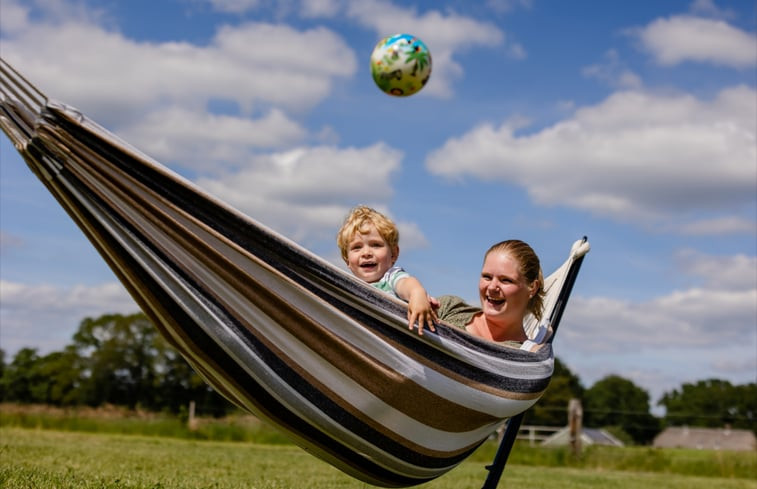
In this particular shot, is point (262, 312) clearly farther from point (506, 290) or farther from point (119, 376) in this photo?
point (119, 376)

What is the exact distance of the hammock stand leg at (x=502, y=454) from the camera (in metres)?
3.45

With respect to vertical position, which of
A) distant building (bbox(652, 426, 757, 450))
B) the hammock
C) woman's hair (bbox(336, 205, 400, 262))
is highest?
woman's hair (bbox(336, 205, 400, 262))

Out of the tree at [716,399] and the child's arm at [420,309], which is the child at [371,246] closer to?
the child's arm at [420,309]

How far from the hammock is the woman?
346mm

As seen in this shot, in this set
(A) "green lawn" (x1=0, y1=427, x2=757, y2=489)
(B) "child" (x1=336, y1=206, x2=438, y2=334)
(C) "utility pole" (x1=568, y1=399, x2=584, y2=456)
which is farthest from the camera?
(C) "utility pole" (x1=568, y1=399, x2=584, y2=456)

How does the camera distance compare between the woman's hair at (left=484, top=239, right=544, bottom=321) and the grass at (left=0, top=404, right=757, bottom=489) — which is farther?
the grass at (left=0, top=404, right=757, bottom=489)

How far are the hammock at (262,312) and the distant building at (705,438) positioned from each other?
47.6 m

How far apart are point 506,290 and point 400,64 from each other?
5.04 ft

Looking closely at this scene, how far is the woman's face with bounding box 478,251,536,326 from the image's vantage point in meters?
3.20

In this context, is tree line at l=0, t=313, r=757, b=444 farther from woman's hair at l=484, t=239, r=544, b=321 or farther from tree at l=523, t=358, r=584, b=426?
woman's hair at l=484, t=239, r=544, b=321

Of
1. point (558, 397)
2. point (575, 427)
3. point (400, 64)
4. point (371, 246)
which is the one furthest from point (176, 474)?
point (558, 397)

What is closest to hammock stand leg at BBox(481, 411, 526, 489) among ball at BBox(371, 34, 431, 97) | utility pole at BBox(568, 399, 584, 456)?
ball at BBox(371, 34, 431, 97)

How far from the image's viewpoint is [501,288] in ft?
10.5

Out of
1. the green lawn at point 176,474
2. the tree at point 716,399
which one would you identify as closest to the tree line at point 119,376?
the tree at point 716,399
